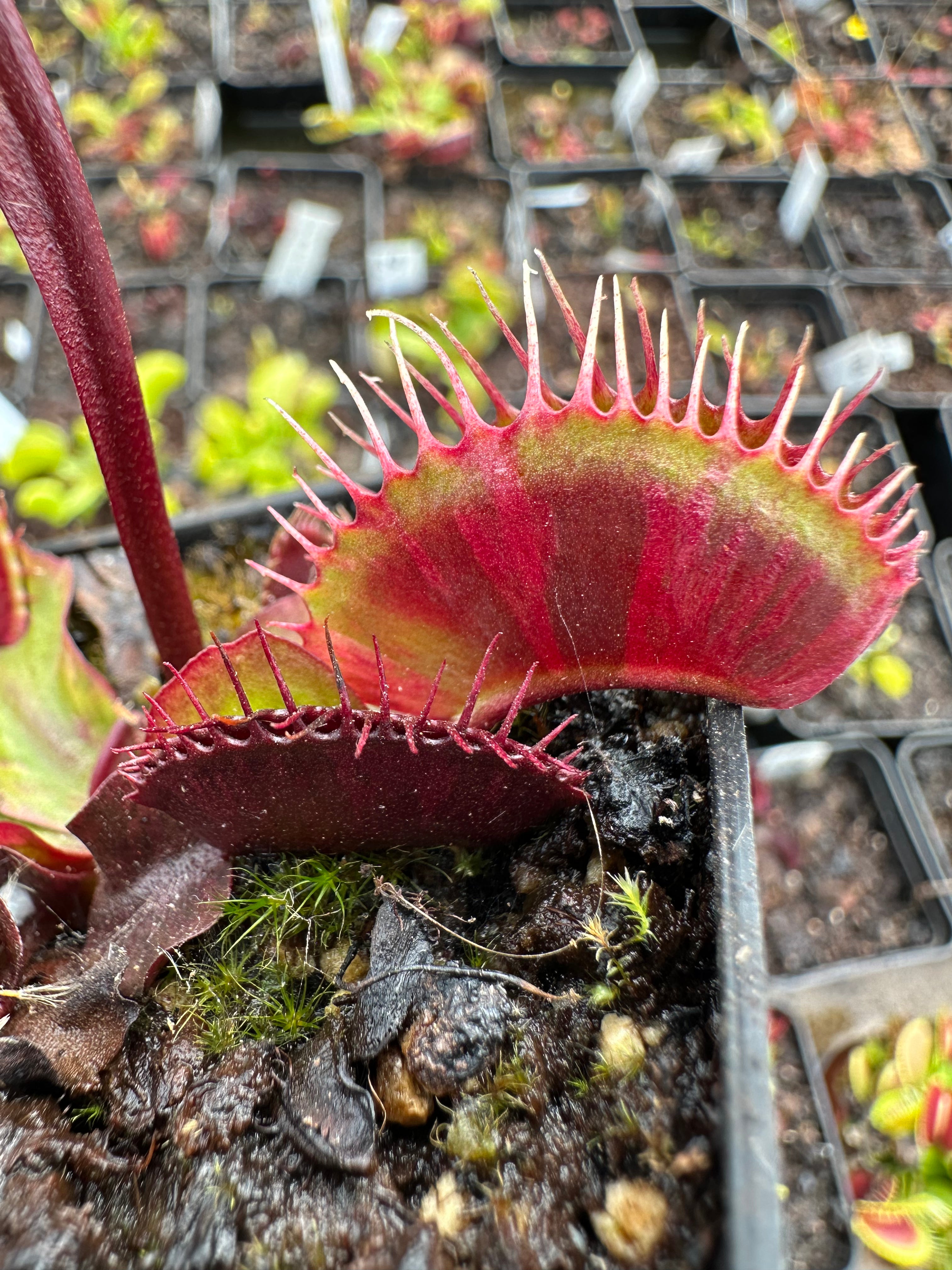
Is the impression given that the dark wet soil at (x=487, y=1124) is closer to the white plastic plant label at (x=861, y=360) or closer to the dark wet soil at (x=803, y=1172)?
the dark wet soil at (x=803, y=1172)

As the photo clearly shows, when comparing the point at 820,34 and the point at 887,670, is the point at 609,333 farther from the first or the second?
the point at 820,34

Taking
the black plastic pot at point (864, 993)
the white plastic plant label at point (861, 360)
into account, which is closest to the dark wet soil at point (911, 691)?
the black plastic pot at point (864, 993)

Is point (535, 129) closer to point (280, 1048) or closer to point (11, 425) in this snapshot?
point (11, 425)

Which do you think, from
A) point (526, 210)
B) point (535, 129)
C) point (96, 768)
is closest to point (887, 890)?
point (96, 768)

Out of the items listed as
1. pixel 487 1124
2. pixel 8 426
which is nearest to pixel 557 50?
pixel 8 426

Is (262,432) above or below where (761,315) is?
below

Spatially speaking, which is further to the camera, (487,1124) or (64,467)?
(64,467)
